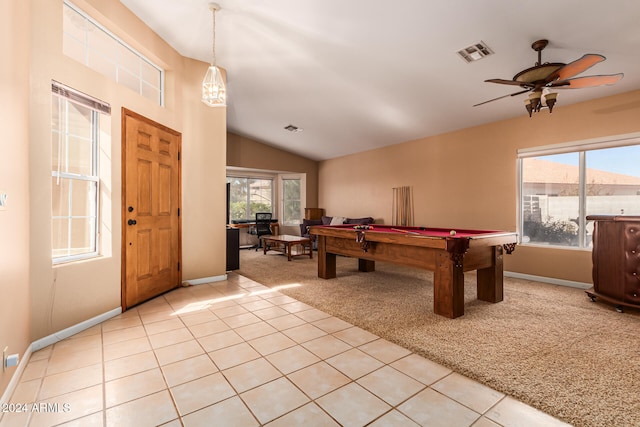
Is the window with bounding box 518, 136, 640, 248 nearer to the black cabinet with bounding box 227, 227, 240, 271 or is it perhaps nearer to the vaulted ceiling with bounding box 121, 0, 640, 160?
the vaulted ceiling with bounding box 121, 0, 640, 160

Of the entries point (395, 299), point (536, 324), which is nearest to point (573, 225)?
point (536, 324)

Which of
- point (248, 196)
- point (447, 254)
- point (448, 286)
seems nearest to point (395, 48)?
point (447, 254)

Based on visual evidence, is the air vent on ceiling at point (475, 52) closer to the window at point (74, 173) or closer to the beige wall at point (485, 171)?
the beige wall at point (485, 171)

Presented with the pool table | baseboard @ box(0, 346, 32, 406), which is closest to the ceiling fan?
the pool table

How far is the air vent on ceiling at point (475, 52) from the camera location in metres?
3.23

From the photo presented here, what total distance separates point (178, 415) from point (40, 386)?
3.39ft

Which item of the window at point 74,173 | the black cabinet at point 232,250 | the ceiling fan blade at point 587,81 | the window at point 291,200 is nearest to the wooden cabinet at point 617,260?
the ceiling fan blade at point 587,81

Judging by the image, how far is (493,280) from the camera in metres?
3.56

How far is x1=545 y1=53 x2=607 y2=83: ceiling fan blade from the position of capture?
2285 millimetres

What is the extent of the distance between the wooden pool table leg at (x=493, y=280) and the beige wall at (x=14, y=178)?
4302mm

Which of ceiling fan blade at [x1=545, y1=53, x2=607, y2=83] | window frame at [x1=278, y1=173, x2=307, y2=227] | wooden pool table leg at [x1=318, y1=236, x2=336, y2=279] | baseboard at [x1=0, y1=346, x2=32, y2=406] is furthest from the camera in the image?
window frame at [x1=278, y1=173, x2=307, y2=227]

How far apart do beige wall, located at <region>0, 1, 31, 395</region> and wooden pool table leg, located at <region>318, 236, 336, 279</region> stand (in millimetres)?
3397

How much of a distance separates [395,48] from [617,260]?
11.4 feet

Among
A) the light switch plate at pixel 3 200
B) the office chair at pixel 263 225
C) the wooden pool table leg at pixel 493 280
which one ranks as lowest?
the wooden pool table leg at pixel 493 280
